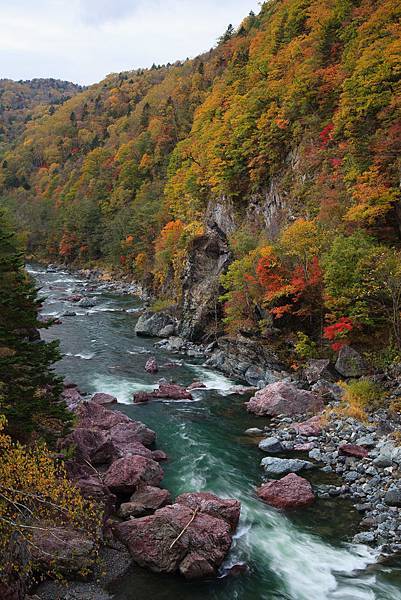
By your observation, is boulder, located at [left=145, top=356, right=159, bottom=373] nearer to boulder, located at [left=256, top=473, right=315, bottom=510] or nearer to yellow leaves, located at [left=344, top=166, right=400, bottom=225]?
boulder, located at [left=256, top=473, right=315, bottom=510]

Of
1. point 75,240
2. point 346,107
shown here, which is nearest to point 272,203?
point 346,107

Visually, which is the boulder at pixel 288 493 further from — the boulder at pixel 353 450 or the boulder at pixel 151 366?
the boulder at pixel 151 366

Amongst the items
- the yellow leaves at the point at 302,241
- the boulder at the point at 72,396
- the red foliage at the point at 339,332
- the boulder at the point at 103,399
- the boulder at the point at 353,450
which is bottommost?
the boulder at the point at 353,450

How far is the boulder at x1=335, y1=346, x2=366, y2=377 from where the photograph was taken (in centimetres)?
2238

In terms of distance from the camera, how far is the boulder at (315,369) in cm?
2381

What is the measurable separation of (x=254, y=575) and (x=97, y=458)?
7132mm

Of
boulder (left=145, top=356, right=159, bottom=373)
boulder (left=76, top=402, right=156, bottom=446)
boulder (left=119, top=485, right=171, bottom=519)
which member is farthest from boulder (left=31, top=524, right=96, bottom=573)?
boulder (left=145, top=356, right=159, bottom=373)

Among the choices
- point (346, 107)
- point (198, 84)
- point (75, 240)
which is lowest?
point (75, 240)

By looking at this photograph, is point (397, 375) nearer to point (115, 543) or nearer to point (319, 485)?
point (319, 485)

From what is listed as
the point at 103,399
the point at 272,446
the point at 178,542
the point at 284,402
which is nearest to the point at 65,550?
the point at 178,542

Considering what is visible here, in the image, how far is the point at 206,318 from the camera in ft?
116

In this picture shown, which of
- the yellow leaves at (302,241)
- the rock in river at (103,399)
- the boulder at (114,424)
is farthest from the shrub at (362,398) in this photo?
the rock in river at (103,399)

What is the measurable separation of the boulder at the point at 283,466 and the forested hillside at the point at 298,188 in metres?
8.03

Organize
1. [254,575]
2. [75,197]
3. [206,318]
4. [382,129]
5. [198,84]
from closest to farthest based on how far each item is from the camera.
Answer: [254,575], [382,129], [206,318], [198,84], [75,197]
